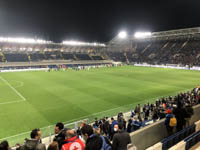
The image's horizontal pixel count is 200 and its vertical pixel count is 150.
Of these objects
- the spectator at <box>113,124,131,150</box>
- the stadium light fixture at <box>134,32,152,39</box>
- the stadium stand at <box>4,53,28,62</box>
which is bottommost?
the spectator at <box>113,124,131,150</box>

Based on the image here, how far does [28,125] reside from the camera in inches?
510

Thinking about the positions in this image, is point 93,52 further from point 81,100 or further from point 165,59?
point 81,100

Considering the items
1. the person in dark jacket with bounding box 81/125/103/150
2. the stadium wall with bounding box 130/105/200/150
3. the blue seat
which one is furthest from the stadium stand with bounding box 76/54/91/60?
the person in dark jacket with bounding box 81/125/103/150

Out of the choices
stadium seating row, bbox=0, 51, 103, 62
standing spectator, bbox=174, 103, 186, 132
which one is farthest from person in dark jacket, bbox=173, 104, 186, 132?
stadium seating row, bbox=0, 51, 103, 62

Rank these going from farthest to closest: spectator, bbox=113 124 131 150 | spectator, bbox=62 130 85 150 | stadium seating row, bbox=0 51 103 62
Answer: stadium seating row, bbox=0 51 103 62 → spectator, bbox=113 124 131 150 → spectator, bbox=62 130 85 150

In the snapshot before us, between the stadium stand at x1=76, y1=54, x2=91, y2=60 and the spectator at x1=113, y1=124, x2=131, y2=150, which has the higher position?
the stadium stand at x1=76, y1=54, x2=91, y2=60

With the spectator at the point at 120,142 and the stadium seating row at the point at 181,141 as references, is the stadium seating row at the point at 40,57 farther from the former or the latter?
the spectator at the point at 120,142

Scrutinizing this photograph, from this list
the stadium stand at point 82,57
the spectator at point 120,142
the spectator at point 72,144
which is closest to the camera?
the spectator at point 72,144

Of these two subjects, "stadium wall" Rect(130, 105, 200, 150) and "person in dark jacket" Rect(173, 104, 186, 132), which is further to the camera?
"person in dark jacket" Rect(173, 104, 186, 132)

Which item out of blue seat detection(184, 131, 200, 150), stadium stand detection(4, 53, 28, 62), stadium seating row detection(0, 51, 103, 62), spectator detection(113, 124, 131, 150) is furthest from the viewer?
stadium seating row detection(0, 51, 103, 62)

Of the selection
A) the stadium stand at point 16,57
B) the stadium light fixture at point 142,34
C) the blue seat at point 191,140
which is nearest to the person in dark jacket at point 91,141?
the blue seat at point 191,140

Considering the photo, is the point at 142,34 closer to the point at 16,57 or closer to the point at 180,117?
the point at 16,57

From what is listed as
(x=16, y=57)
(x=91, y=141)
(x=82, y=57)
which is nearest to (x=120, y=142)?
(x=91, y=141)

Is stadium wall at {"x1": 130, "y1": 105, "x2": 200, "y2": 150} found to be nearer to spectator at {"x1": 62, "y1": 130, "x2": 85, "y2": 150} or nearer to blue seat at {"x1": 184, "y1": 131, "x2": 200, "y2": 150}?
blue seat at {"x1": 184, "y1": 131, "x2": 200, "y2": 150}
